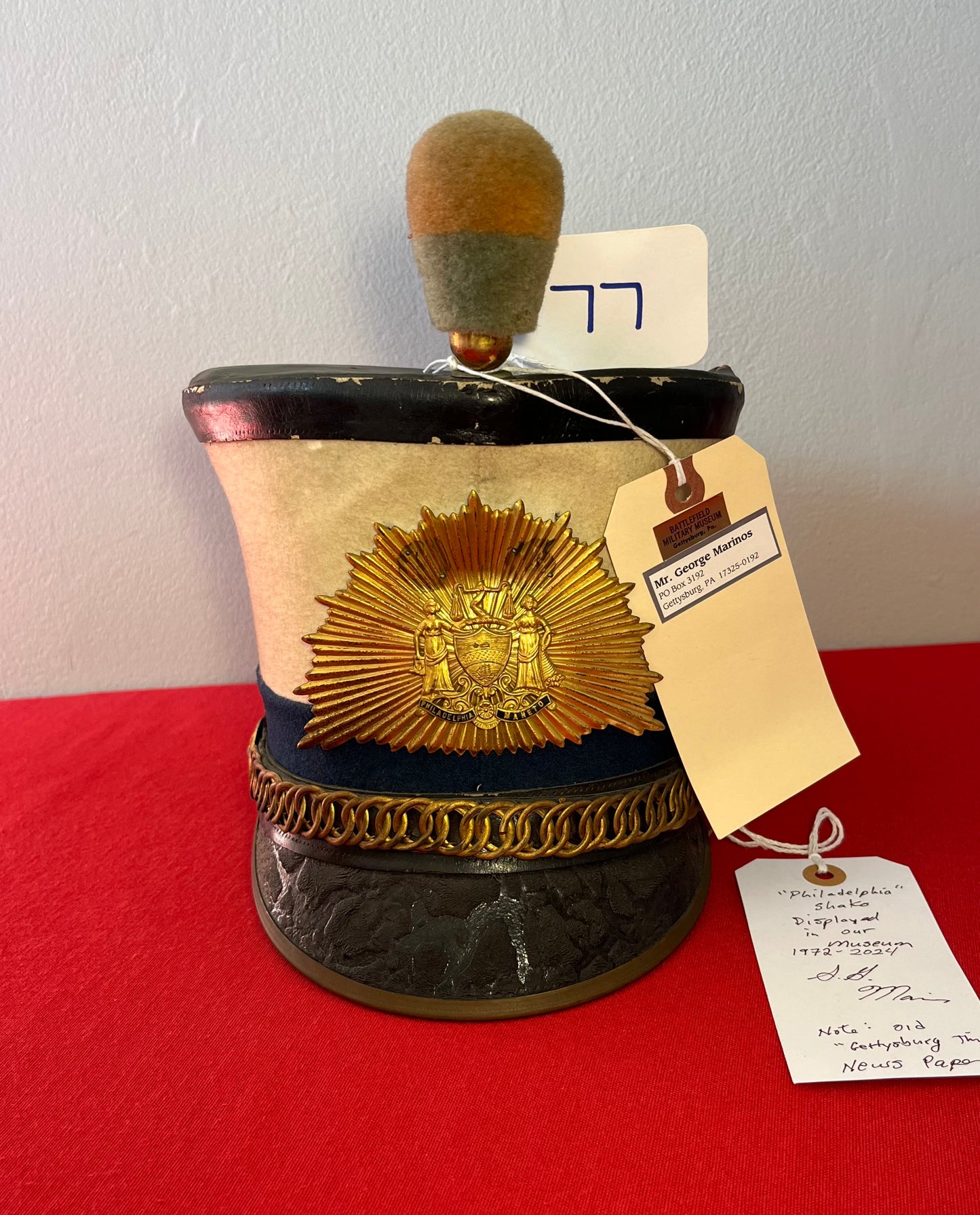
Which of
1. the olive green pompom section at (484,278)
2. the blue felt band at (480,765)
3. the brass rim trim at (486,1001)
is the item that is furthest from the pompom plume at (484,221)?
the brass rim trim at (486,1001)

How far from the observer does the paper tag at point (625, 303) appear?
2.31 feet

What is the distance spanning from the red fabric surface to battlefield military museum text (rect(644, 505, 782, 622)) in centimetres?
25

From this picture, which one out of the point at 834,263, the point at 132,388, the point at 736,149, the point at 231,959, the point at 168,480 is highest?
the point at 736,149

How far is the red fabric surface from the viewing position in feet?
1.57

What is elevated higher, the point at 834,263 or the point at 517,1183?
the point at 834,263

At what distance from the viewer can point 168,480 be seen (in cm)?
110

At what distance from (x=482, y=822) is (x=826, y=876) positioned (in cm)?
30

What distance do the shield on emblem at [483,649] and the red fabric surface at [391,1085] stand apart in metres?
0.22

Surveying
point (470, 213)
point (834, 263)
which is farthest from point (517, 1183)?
point (834, 263)

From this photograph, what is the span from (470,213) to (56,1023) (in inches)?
22.2

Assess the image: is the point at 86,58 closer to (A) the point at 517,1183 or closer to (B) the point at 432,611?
(B) the point at 432,611

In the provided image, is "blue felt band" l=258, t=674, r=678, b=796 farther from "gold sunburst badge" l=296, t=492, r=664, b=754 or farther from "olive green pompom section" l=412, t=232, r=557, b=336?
"olive green pompom section" l=412, t=232, r=557, b=336

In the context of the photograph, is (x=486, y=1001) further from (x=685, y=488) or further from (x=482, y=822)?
(x=685, y=488)
